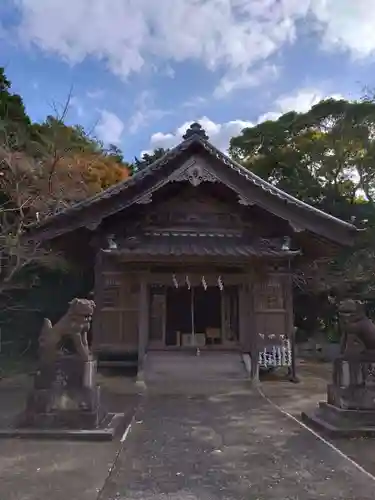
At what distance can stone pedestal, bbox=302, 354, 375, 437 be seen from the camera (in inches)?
242

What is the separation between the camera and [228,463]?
192 inches

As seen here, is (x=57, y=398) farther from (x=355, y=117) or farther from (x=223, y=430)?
(x=355, y=117)

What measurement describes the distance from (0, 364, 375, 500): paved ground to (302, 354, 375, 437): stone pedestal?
1.01 ft

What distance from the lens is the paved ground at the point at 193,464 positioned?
4.06m

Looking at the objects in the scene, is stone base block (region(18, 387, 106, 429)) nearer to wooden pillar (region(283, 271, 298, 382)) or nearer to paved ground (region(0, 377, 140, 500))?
paved ground (region(0, 377, 140, 500))

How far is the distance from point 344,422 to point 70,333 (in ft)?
12.3

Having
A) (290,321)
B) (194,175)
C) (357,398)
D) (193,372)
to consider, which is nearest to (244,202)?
(194,175)

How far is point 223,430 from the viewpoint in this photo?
6492 millimetres

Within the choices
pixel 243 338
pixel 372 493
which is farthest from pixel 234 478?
pixel 243 338

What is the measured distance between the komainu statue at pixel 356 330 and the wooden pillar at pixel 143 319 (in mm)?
5541

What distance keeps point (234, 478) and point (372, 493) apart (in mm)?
1172

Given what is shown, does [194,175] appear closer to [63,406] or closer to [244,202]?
[244,202]

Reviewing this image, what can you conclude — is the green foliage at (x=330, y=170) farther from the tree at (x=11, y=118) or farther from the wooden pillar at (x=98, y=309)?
the tree at (x=11, y=118)

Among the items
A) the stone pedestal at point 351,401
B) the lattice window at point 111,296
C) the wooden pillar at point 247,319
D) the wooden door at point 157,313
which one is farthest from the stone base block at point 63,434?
the wooden door at point 157,313
